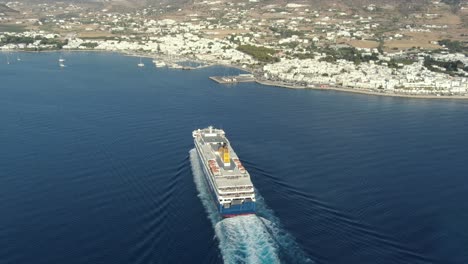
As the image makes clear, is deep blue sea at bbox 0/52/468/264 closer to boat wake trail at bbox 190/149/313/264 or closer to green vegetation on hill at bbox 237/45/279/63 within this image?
boat wake trail at bbox 190/149/313/264

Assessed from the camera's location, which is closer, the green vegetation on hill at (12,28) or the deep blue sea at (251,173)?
the deep blue sea at (251,173)

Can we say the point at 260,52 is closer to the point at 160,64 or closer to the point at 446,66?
the point at 160,64

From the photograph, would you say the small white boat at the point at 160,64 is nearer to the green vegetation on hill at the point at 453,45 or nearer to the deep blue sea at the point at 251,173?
the deep blue sea at the point at 251,173

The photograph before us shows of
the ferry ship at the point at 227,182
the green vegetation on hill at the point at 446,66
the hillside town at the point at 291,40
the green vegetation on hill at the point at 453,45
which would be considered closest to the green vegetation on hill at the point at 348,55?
the hillside town at the point at 291,40

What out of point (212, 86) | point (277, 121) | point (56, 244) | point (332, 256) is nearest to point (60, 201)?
point (56, 244)

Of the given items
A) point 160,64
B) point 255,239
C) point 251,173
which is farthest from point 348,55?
point 255,239

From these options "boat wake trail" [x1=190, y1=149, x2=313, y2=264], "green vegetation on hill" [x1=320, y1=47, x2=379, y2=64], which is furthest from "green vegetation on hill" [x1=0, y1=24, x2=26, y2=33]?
"boat wake trail" [x1=190, y1=149, x2=313, y2=264]
